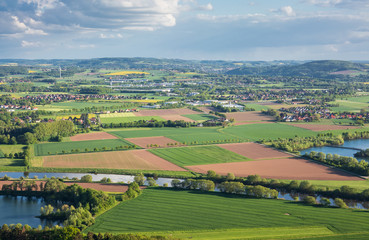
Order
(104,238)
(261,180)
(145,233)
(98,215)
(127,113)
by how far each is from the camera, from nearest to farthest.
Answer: (104,238)
(145,233)
(98,215)
(261,180)
(127,113)

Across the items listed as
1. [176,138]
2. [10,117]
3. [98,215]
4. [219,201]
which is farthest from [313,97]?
[98,215]

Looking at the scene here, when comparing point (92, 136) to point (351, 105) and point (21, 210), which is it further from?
point (351, 105)

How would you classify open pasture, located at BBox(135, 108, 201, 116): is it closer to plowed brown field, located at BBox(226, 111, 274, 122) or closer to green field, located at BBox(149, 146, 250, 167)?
plowed brown field, located at BBox(226, 111, 274, 122)

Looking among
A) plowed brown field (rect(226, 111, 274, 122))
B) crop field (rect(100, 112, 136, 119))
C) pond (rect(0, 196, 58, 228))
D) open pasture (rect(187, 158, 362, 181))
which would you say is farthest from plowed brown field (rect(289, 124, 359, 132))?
pond (rect(0, 196, 58, 228))

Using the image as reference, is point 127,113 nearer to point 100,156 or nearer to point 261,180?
point 100,156

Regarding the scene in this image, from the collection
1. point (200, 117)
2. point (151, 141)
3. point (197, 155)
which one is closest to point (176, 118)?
point (200, 117)

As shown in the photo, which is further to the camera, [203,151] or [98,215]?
[203,151]
